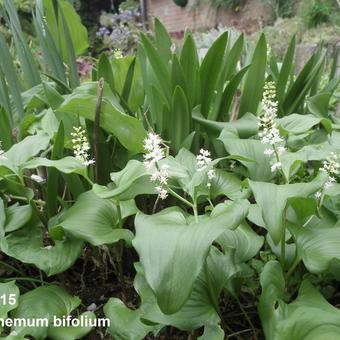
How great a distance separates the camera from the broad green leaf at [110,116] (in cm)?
103

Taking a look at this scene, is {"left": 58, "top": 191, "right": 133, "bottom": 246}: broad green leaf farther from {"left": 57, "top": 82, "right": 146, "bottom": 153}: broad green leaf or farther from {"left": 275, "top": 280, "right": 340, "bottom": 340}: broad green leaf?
{"left": 275, "top": 280, "right": 340, "bottom": 340}: broad green leaf

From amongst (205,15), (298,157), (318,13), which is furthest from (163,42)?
(205,15)

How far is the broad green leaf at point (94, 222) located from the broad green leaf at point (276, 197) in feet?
1.00

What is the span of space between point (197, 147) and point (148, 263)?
2.34 ft

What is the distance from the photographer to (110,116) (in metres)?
1.06

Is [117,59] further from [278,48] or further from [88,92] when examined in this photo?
[278,48]

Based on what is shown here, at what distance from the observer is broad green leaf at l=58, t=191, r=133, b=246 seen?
89 cm

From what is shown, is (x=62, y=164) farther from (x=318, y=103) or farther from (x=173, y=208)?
(x=318, y=103)

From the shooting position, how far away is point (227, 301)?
103 cm

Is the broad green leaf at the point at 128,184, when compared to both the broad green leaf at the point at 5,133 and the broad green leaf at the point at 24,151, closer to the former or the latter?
the broad green leaf at the point at 24,151

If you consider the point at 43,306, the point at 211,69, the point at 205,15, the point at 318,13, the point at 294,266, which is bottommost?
the point at 205,15

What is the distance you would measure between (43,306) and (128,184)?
0.36 metres

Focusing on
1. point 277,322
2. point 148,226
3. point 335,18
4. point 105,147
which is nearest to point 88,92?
point 105,147

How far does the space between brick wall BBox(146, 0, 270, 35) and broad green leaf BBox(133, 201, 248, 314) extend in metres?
8.14
